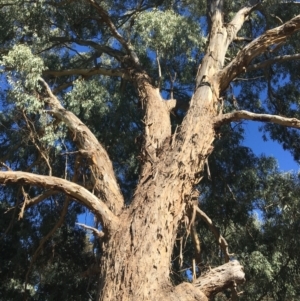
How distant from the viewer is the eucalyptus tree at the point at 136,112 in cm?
416

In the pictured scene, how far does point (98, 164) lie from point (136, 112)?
367cm

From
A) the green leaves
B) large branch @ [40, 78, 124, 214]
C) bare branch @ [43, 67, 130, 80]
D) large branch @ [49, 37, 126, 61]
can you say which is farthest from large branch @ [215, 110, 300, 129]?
the green leaves

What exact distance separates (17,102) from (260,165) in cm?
471

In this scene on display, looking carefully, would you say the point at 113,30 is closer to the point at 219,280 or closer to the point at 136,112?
the point at 136,112

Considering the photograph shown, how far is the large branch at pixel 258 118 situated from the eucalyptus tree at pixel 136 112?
0.01 meters

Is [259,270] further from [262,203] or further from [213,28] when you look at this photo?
[213,28]

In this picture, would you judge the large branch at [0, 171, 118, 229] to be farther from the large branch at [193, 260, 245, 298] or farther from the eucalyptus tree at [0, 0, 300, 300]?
the large branch at [193, 260, 245, 298]

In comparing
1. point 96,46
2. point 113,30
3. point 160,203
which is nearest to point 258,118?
point 160,203

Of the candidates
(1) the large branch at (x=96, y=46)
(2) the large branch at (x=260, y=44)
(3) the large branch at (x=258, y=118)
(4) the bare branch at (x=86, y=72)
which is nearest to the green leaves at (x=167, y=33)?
(1) the large branch at (x=96, y=46)

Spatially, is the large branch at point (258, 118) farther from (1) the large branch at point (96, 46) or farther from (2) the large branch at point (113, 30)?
(1) the large branch at point (96, 46)

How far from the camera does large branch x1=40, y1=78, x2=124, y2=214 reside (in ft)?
16.1

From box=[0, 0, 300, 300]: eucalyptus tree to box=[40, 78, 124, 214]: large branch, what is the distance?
15 mm

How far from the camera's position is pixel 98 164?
5277 mm

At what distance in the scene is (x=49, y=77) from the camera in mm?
8117
